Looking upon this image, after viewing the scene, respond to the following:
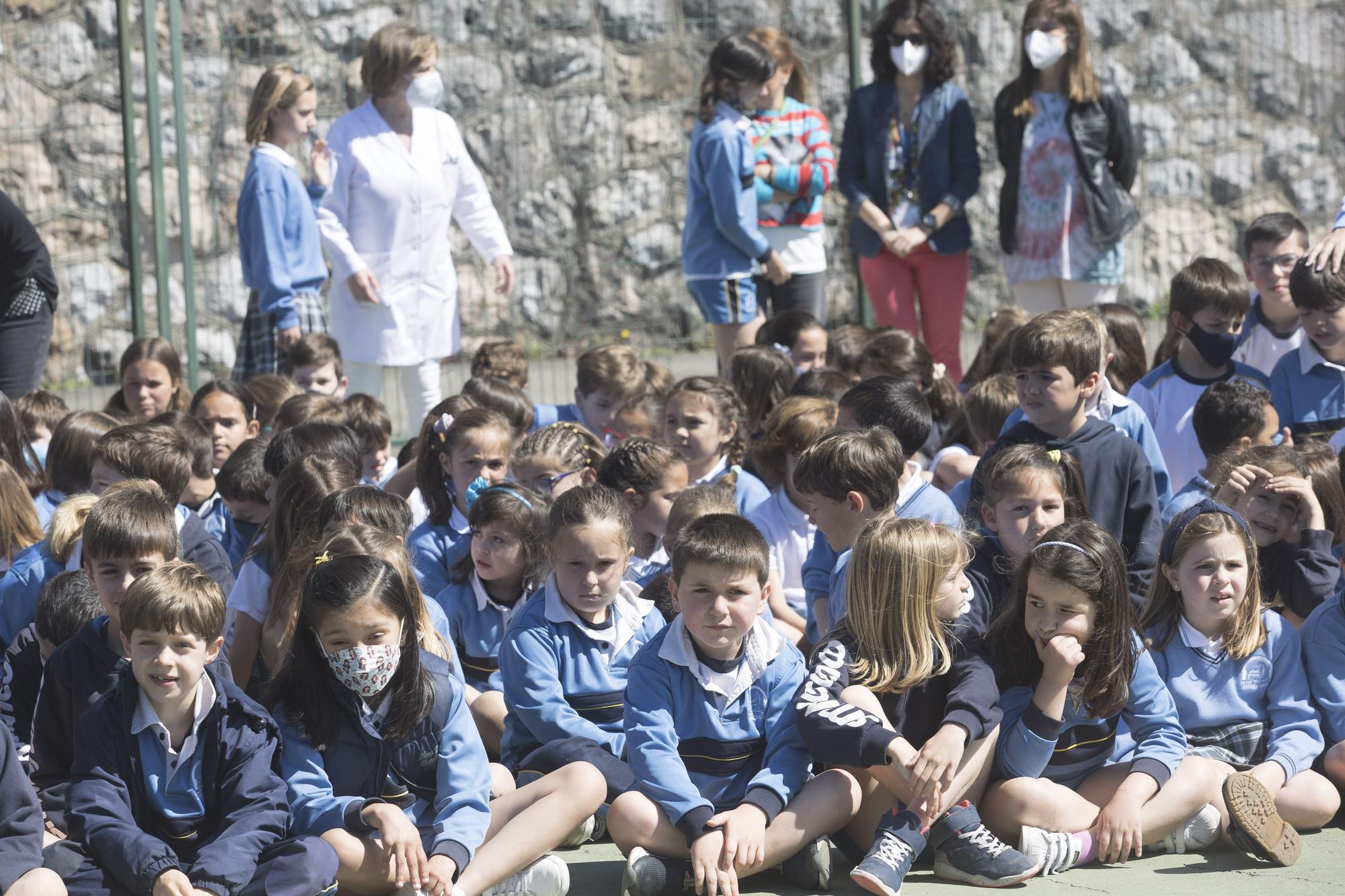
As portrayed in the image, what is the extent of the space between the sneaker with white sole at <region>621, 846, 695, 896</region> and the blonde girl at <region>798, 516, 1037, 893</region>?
39cm

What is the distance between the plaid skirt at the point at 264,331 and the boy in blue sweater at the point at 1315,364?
156 inches

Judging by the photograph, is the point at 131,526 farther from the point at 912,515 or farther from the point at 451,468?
the point at 912,515

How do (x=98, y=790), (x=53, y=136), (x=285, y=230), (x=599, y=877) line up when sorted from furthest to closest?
(x=53, y=136)
(x=285, y=230)
(x=599, y=877)
(x=98, y=790)

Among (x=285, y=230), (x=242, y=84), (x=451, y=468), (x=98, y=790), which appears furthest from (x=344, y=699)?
(x=242, y=84)

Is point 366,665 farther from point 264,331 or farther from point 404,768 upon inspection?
point 264,331

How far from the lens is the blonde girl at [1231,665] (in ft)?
13.3

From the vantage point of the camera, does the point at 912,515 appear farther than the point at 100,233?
No

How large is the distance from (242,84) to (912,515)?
550 centimetres

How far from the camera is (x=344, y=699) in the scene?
374 cm

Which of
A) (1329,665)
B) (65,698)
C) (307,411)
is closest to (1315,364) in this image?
(1329,665)

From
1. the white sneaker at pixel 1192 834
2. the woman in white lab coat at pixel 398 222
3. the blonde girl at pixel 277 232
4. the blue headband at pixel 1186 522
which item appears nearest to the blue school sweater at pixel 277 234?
the blonde girl at pixel 277 232

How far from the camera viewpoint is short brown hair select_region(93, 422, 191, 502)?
16.4 ft

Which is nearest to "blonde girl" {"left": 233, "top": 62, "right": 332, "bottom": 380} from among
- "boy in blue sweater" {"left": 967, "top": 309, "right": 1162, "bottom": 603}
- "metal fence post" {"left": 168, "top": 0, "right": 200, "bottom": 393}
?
"metal fence post" {"left": 168, "top": 0, "right": 200, "bottom": 393}

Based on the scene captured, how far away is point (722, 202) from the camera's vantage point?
738 cm
